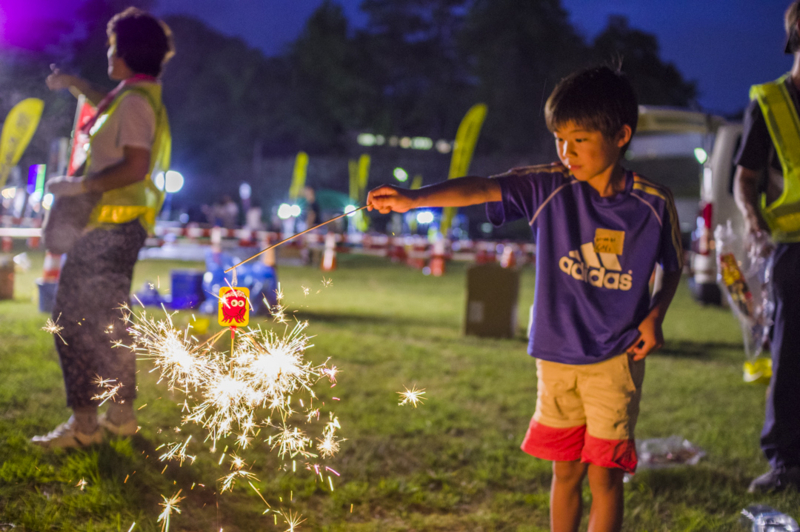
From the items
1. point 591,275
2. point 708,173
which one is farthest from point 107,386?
point 708,173

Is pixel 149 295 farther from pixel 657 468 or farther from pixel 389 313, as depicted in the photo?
pixel 657 468

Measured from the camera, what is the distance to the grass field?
8.15ft

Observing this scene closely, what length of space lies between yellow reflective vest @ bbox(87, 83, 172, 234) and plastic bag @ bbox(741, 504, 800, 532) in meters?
2.96

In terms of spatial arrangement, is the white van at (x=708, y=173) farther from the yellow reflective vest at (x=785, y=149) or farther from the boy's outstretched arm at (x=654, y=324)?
the boy's outstretched arm at (x=654, y=324)

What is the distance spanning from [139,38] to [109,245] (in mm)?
980

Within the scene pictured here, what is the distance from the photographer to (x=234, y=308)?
195cm

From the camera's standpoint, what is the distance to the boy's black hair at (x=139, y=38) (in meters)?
2.95

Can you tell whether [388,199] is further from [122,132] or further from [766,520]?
[766,520]

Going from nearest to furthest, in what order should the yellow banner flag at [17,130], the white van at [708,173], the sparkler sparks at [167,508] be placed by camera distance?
the sparkler sparks at [167,508], the yellow banner flag at [17,130], the white van at [708,173]

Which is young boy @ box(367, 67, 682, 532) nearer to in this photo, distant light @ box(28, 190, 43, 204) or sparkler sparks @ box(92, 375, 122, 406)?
sparkler sparks @ box(92, 375, 122, 406)

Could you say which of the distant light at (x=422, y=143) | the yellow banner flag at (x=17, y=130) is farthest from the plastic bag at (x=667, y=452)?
the distant light at (x=422, y=143)

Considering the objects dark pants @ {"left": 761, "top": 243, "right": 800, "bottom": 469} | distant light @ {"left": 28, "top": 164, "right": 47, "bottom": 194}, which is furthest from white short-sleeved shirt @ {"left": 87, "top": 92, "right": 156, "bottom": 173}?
dark pants @ {"left": 761, "top": 243, "right": 800, "bottom": 469}

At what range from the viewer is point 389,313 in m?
8.35

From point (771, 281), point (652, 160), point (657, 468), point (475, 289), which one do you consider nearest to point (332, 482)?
point (657, 468)
